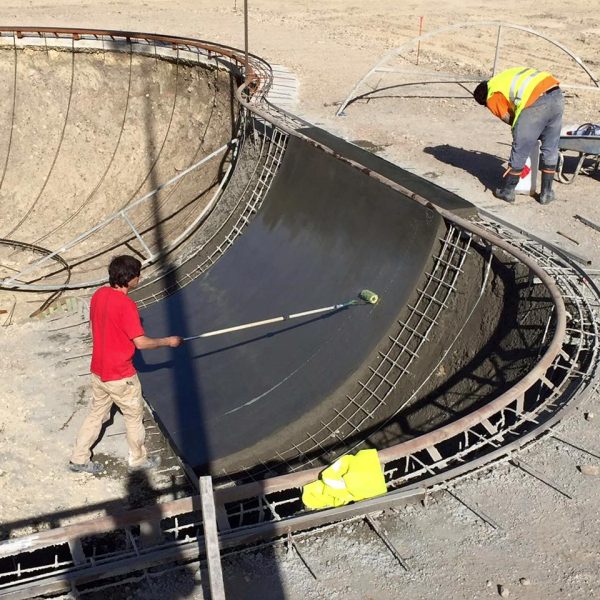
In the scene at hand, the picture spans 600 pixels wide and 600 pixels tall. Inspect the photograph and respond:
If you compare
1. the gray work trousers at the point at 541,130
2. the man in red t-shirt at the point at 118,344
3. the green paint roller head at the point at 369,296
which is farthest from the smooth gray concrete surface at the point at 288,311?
the man in red t-shirt at the point at 118,344

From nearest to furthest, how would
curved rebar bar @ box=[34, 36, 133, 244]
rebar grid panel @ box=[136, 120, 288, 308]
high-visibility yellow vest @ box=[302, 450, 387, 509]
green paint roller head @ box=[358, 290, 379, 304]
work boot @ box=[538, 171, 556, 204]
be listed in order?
high-visibility yellow vest @ box=[302, 450, 387, 509] → green paint roller head @ box=[358, 290, 379, 304] → work boot @ box=[538, 171, 556, 204] → rebar grid panel @ box=[136, 120, 288, 308] → curved rebar bar @ box=[34, 36, 133, 244]

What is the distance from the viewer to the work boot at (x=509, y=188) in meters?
8.77

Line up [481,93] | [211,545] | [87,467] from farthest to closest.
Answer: [481,93]
[87,467]
[211,545]

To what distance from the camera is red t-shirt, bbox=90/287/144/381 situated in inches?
203

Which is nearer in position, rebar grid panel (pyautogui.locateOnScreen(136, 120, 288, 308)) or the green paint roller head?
the green paint roller head

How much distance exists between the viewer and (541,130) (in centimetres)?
853

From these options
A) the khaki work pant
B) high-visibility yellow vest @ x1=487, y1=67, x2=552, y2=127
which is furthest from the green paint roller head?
the khaki work pant

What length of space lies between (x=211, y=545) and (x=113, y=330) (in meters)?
2.26

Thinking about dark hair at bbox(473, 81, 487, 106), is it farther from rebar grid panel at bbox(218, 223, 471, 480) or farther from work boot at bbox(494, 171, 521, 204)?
rebar grid panel at bbox(218, 223, 471, 480)

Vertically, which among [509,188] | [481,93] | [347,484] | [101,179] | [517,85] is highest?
[101,179]

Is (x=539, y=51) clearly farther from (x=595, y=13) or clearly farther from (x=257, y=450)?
(x=257, y=450)

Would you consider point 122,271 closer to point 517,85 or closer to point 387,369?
point 387,369

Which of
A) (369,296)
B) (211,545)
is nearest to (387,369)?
(369,296)

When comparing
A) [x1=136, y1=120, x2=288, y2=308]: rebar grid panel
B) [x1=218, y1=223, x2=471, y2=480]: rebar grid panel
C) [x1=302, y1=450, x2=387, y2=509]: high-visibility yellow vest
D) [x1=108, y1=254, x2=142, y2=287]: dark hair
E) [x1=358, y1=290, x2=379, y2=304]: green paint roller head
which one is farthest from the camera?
[x1=136, y1=120, x2=288, y2=308]: rebar grid panel
